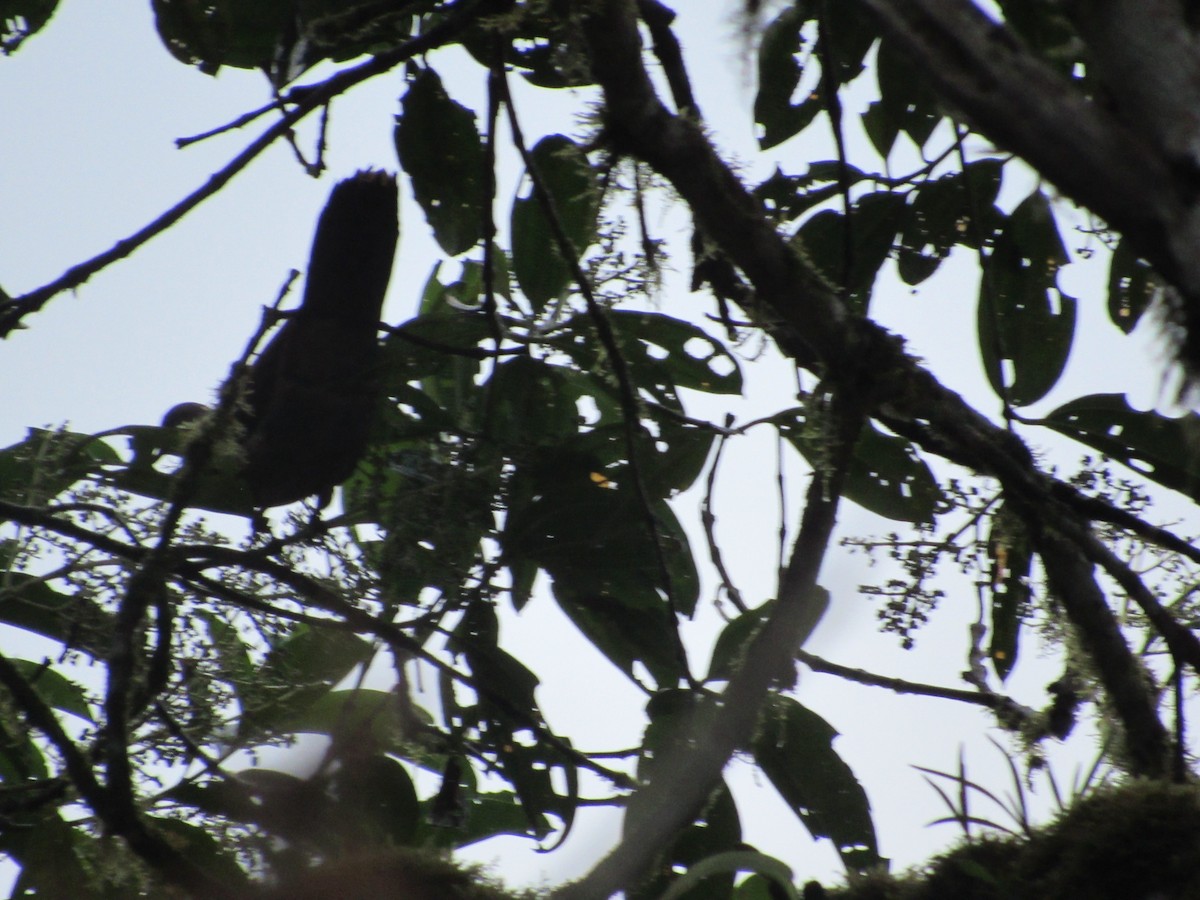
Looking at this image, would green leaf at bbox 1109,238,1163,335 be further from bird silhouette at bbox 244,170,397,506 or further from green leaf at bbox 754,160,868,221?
bird silhouette at bbox 244,170,397,506

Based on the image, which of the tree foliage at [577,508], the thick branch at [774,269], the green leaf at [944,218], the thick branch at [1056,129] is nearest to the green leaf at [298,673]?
the tree foliage at [577,508]

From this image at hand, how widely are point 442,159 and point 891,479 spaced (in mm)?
821

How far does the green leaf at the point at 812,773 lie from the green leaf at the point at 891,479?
337 mm

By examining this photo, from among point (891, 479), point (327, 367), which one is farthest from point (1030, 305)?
point (327, 367)

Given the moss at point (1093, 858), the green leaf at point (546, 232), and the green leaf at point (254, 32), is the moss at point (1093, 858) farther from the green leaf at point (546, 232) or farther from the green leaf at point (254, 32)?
the green leaf at point (254, 32)

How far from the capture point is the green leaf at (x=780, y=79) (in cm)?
157

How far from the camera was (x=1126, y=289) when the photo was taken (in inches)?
64.3

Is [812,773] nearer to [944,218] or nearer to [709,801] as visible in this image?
[709,801]

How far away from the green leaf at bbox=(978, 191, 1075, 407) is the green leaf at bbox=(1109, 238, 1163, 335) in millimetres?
75

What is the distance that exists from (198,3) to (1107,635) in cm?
148

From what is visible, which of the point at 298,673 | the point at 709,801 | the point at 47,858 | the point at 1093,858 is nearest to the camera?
the point at 1093,858

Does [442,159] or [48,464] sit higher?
[442,159]

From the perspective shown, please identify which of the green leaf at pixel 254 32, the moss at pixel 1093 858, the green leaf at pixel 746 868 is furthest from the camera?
the green leaf at pixel 254 32

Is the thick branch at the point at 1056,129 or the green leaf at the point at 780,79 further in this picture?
the green leaf at the point at 780,79
